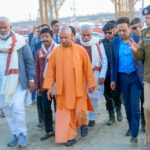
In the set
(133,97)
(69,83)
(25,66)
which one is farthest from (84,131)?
Answer: (25,66)

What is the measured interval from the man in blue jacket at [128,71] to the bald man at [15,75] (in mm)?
1387

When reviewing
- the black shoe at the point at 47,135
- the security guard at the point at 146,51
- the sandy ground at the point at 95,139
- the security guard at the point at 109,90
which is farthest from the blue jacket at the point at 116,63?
the black shoe at the point at 47,135

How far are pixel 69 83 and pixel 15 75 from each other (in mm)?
835

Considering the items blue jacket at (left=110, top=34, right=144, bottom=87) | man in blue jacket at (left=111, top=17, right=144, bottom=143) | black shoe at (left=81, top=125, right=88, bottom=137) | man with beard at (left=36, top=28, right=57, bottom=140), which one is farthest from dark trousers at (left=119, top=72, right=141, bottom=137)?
man with beard at (left=36, top=28, right=57, bottom=140)

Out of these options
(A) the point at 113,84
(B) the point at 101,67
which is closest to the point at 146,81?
(A) the point at 113,84

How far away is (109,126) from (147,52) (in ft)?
6.34

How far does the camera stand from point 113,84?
406cm

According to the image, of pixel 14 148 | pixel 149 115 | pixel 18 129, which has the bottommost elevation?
pixel 14 148

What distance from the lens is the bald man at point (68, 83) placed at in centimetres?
394

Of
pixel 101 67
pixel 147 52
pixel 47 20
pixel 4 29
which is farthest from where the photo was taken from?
pixel 47 20

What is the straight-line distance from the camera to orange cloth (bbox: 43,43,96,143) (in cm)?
394

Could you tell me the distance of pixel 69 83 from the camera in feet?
13.0

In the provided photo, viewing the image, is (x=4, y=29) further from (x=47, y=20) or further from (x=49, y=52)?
(x=47, y=20)

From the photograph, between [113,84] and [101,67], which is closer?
[113,84]
